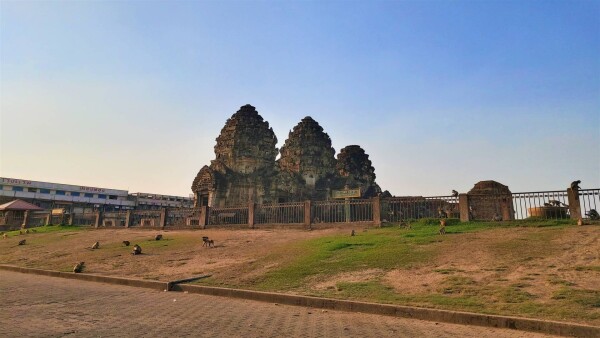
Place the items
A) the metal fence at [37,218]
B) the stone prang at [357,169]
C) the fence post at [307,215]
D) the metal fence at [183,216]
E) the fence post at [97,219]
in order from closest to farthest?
1. the fence post at [307,215]
2. the metal fence at [183,216]
3. the fence post at [97,219]
4. the metal fence at [37,218]
5. the stone prang at [357,169]

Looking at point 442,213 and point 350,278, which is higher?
point 442,213

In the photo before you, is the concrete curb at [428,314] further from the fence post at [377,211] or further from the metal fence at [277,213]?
the metal fence at [277,213]

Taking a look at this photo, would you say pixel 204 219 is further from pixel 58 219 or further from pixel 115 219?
pixel 58 219

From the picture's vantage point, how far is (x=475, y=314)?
650cm

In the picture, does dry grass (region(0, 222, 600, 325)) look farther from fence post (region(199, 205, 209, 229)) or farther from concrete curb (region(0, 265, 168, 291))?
fence post (region(199, 205, 209, 229))

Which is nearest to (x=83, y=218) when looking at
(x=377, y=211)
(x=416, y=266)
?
(x=377, y=211)

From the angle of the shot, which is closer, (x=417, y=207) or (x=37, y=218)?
(x=417, y=207)

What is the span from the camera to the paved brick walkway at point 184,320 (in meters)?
5.64

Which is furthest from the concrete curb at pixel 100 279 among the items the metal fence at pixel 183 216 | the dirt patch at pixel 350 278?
the metal fence at pixel 183 216

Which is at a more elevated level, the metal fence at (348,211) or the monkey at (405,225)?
the metal fence at (348,211)

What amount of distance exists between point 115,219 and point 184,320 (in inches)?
1287

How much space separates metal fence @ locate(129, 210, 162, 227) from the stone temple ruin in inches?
400

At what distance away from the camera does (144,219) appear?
108 feet

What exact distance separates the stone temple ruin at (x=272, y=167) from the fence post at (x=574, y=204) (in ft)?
106
